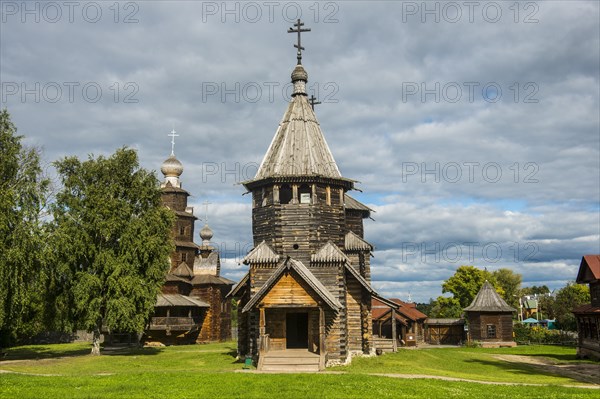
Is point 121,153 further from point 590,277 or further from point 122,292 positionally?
point 590,277

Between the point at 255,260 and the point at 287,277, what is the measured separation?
2.80m

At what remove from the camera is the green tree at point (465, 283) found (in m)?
71.8

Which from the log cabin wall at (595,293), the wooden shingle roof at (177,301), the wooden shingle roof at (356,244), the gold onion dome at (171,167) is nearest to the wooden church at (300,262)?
the wooden shingle roof at (356,244)

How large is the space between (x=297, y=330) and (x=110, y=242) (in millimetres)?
13923

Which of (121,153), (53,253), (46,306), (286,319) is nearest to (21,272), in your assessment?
(53,253)

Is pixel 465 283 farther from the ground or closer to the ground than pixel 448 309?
farther from the ground

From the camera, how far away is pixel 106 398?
634 inches

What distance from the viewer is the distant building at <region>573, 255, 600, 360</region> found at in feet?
107

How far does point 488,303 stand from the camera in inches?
1939

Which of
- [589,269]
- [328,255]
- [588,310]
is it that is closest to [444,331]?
[588,310]

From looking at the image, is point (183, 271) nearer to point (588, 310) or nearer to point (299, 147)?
point (299, 147)

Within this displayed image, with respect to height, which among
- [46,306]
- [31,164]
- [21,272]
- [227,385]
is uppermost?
[31,164]

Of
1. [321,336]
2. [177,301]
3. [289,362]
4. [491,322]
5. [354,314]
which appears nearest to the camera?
[289,362]

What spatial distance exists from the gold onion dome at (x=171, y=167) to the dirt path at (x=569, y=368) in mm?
36981
